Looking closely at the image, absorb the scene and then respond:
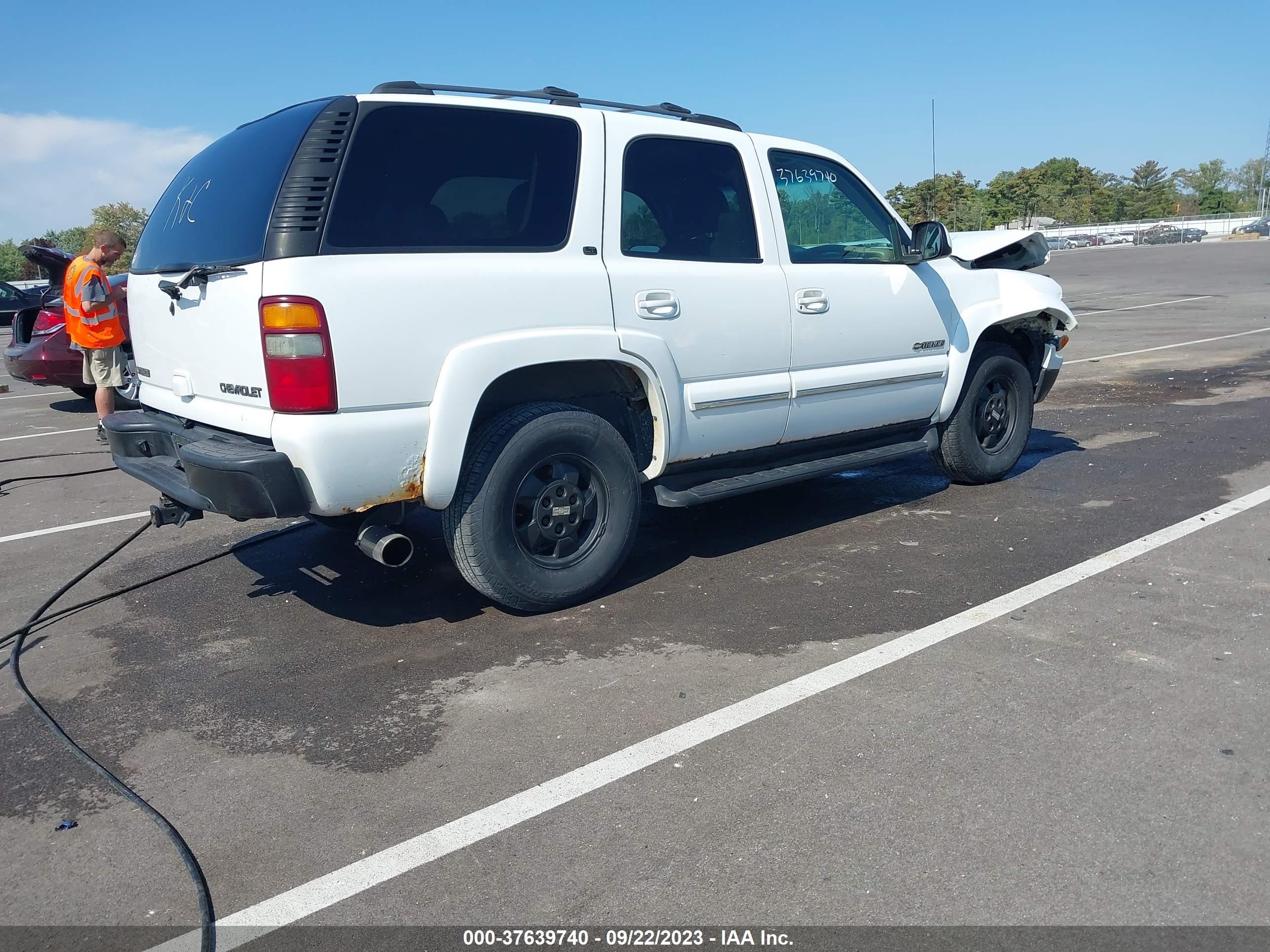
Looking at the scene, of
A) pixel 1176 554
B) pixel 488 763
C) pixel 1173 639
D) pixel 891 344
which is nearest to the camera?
pixel 488 763

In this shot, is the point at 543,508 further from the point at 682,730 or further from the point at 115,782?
the point at 115,782

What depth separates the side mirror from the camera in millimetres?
5945

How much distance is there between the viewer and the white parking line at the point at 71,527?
21.2 ft

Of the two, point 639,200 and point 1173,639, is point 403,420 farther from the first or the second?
point 1173,639

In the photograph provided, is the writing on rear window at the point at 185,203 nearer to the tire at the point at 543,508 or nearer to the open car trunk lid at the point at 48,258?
the tire at the point at 543,508

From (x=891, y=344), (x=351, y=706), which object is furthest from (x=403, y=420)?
(x=891, y=344)

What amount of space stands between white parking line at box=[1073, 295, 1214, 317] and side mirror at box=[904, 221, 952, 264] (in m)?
16.2

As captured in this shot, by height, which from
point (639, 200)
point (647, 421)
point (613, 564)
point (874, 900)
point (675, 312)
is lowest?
point (874, 900)

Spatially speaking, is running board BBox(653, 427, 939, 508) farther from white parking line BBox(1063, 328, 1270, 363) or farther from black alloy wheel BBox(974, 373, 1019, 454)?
white parking line BBox(1063, 328, 1270, 363)

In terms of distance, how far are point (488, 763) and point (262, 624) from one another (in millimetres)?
1825

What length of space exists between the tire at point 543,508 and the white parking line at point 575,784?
1218mm

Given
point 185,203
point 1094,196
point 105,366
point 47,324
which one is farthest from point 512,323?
point 1094,196

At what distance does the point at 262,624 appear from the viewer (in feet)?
15.6

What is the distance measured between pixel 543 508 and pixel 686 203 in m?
1.64
